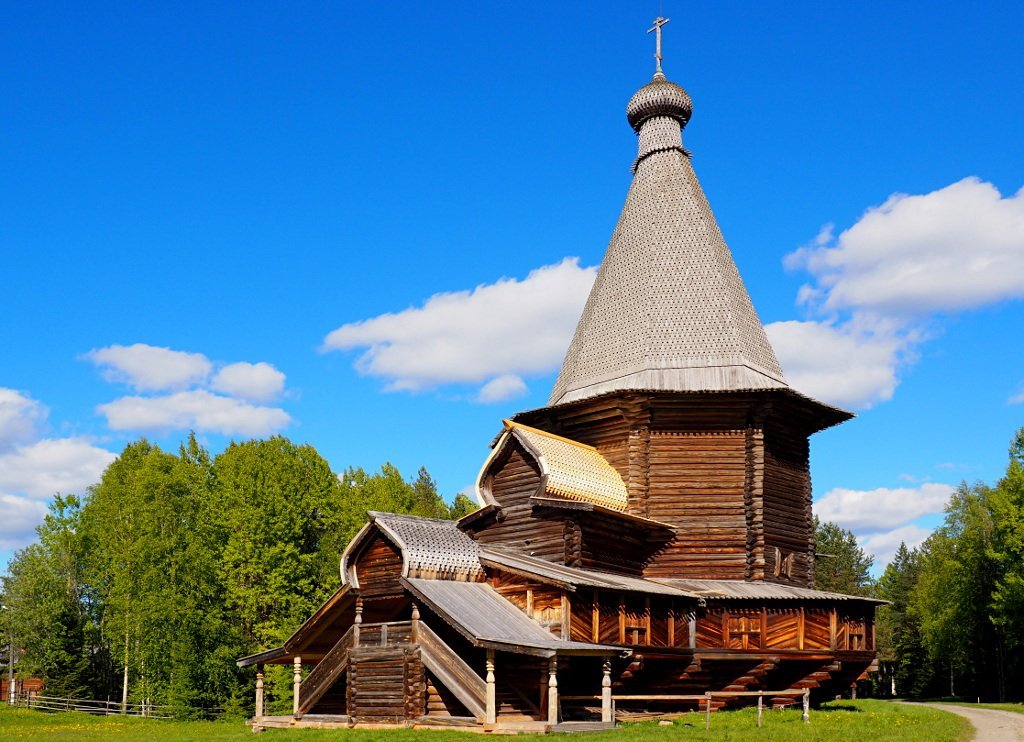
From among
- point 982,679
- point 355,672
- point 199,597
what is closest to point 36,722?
point 199,597

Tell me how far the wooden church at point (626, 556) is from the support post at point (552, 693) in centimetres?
4

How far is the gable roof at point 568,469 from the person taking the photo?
74.6ft

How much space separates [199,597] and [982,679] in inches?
1428

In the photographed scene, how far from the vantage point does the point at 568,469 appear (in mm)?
23312

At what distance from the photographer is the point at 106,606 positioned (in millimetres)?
43031

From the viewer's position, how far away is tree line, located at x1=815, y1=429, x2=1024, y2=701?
36.8 m

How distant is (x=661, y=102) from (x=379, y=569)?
18.6 m

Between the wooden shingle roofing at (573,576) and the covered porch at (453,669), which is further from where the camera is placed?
the wooden shingle roofing at (573,576)

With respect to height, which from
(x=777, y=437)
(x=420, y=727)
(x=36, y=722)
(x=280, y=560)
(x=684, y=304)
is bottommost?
(x=36, y=722)

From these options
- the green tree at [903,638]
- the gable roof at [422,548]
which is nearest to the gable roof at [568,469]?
the gable roof at [422,548]

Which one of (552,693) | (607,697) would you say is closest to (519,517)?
(607,697)

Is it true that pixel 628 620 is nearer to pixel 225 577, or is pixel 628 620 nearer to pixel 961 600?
pixel 225 577

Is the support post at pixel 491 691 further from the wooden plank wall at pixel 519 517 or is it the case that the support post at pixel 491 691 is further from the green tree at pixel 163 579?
the green tree at pixel 163 579

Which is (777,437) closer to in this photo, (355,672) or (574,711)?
(574,711)
